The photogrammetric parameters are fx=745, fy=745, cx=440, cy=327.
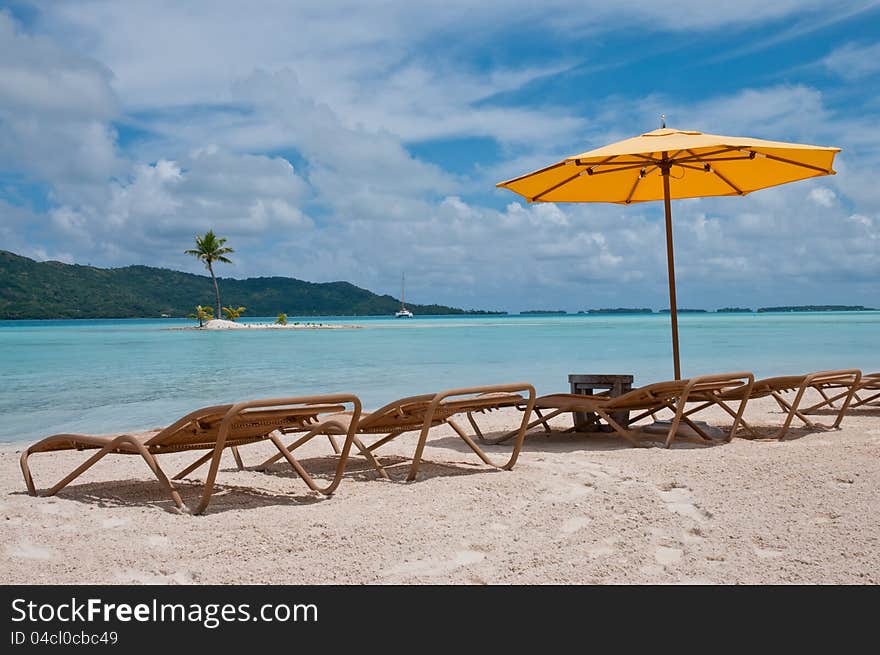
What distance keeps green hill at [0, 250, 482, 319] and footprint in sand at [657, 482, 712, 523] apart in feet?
307

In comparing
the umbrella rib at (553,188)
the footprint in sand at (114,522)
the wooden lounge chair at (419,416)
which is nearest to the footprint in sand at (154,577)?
the footprint in sand at (114,522)

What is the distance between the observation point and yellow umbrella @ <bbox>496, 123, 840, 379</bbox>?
17.7 ft

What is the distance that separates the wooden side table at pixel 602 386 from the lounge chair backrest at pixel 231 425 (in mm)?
2701

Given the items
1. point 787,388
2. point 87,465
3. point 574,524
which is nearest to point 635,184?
point 787,388

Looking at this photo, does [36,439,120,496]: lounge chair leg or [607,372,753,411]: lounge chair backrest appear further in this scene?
[607,372,753,411]: lounge chair backrest

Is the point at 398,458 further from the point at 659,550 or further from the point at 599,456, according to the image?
the point at 659,550

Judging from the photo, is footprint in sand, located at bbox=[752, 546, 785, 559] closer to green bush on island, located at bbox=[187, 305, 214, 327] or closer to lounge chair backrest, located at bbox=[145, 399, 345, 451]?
lounge chair backrest, located at bbox=[145, 399, 345, 451]

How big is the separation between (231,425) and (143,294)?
101 m

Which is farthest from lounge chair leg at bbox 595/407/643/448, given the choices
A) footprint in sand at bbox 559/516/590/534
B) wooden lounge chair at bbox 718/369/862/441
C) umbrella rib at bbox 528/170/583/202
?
umbrella rib at bbox 528/170/583/202

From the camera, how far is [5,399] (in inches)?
432
